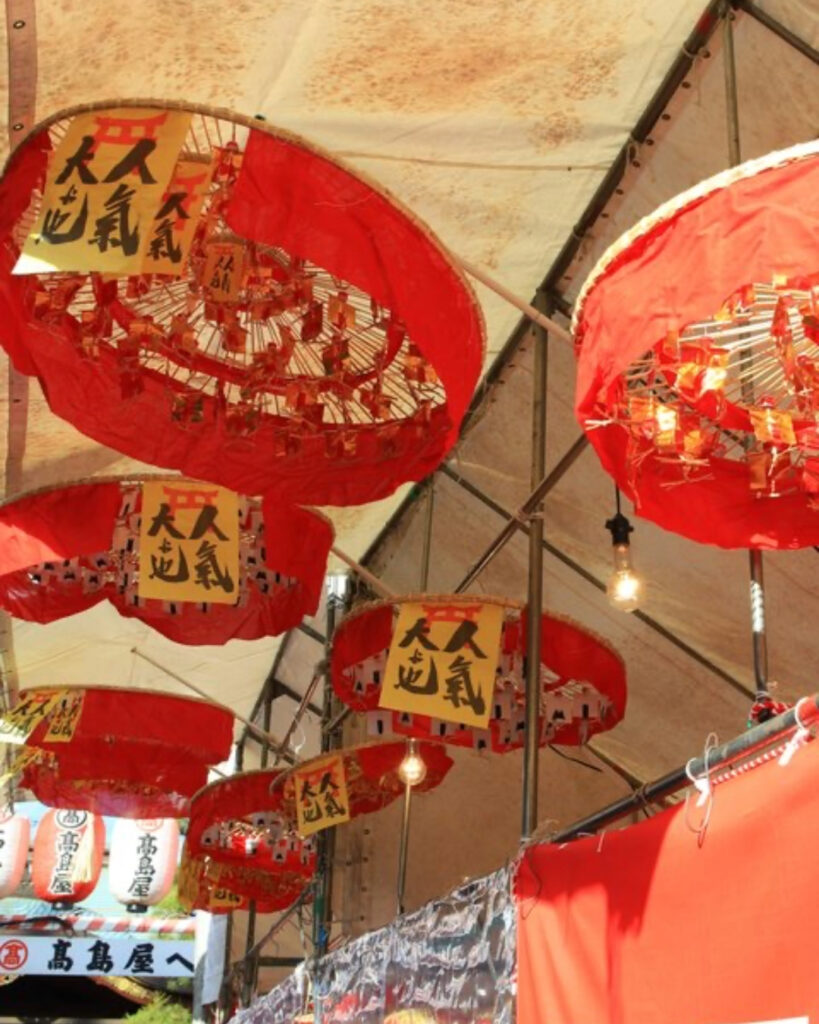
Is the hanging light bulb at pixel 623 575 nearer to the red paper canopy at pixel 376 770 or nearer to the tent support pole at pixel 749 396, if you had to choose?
the tent support pole at pixel 749 396

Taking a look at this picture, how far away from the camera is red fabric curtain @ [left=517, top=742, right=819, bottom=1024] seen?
2.39 m

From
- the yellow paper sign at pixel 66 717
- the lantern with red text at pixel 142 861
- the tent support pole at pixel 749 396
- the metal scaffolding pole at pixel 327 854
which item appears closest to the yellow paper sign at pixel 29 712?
the yellow paper sign at pixel 66 717

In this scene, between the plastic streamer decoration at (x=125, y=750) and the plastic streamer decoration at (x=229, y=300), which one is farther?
the plastic streamer decoration at (x=125, y=750)

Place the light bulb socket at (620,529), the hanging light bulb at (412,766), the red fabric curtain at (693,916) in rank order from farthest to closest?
the hanging light bulb at (412,766) < the light bulb socket at (620,529) < the red fabric curtain at (693,916)

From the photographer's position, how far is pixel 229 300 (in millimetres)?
3641

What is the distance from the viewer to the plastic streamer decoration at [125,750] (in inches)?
285

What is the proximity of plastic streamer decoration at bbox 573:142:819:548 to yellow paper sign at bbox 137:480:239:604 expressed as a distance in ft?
6.65

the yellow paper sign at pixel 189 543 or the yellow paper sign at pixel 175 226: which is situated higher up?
the yellow paper sign at pixel 189 543

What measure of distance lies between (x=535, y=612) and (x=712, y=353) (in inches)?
94.9

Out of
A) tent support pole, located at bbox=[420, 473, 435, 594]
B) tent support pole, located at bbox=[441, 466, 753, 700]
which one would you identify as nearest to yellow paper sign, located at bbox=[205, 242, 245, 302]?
tent support pole, located at bbox=[441, 466, 753, 700]

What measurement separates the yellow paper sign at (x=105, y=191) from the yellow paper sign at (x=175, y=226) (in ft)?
0.16

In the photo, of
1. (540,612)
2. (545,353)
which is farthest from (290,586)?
(545,353)

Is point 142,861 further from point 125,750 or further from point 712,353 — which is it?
point 712,353

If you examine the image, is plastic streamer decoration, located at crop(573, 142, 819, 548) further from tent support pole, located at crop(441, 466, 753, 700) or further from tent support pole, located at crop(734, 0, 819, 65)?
tent support pole, located at crop(441, 466, 753, 700)
